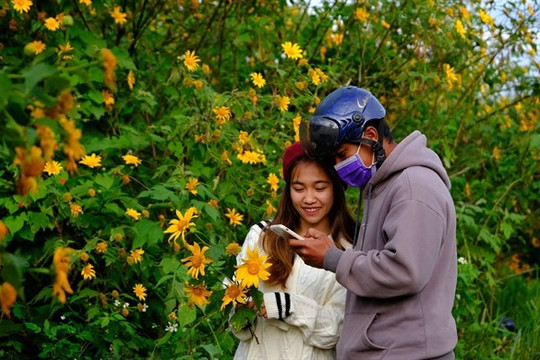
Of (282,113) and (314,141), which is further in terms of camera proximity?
(282,113)

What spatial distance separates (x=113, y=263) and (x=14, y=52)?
124 centimetres

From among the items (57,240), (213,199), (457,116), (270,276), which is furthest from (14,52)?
(457,116)

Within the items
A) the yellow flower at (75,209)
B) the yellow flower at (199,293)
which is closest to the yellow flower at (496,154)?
the yellow flower at (75,209)

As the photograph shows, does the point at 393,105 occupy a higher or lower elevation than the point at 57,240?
higher

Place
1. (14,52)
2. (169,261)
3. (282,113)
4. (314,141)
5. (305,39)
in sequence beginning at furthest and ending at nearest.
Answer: (305,39) < (14,52) < (282,113) < (169,261) < (314,141)

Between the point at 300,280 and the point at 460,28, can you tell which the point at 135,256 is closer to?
the point at 300,280

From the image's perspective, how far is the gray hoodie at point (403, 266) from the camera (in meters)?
2.60

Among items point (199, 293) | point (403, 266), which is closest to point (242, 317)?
point (199, 293)

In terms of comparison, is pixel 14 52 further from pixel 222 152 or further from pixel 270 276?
pixel 270 276

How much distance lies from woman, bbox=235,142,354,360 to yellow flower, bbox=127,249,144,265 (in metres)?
0.68

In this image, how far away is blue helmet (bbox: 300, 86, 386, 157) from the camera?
2.84 meters

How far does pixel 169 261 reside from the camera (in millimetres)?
3785

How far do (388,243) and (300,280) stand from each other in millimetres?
667

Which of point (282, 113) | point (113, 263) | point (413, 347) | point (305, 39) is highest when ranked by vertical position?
point (305, 39)
